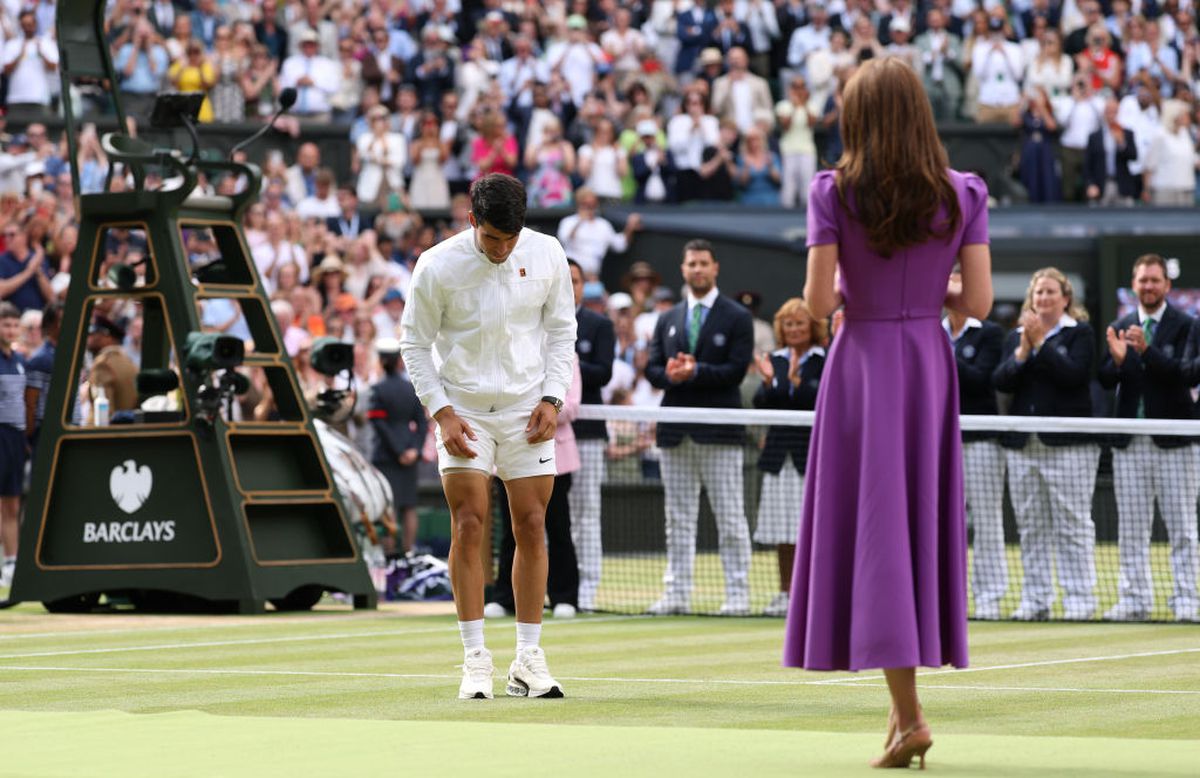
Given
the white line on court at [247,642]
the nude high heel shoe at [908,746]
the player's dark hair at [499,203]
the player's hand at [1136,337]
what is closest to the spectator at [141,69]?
the white line on court at [247,642]

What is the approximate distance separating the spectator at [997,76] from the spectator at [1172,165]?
190cm

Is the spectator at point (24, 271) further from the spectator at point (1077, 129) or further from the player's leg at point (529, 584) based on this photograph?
the spectator at point (1077, 129)

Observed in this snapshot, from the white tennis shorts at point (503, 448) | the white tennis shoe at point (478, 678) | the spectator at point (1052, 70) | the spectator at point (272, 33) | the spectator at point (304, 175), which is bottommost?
the white tennis shoe at point (478, 678)

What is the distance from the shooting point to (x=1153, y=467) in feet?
48.2

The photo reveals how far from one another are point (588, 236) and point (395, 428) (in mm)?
6391

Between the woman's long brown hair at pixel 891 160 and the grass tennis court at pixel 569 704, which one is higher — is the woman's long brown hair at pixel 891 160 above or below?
above

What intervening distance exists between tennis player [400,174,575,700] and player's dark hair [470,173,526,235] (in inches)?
4.8

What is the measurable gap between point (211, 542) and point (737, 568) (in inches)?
139

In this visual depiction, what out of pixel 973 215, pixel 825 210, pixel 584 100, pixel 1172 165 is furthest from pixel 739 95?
pixel 825 210

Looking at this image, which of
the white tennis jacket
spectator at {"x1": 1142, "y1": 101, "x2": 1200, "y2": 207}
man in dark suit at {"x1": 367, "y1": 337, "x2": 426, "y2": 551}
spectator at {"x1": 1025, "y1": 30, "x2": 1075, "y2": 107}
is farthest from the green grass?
spectator at {"x1": 1025, "y1": 30, "x2": 1075, "y2": 107}

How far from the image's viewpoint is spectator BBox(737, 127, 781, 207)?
28.3 metres

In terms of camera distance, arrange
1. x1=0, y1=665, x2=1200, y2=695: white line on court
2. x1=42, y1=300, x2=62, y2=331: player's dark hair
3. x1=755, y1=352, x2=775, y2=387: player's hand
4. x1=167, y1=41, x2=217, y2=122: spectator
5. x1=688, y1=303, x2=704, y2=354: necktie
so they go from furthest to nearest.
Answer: x1=167, y1=41, x2=217, y2=122: spectator < x1=42, y1=300, x2=62, y2=331: player's dark hair < x1=755, y1=352, x2=775, y2=387: player's hand < x1=688, y1=303, x2=704, y2=354: necktie < x1=0, y1=665, x2=1200, y2=695: white line on court

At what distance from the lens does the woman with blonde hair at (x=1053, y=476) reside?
14688 mm

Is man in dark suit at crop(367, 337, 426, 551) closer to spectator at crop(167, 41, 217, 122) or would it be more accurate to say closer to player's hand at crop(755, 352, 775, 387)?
player's hand at crop(755, 352, 775, 387)
